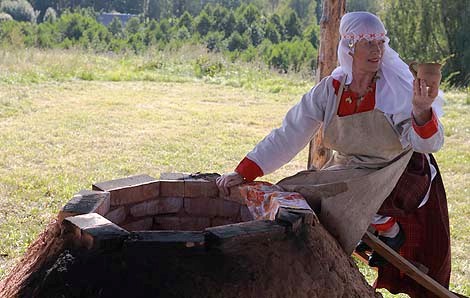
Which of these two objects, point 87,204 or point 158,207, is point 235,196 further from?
point 87,204

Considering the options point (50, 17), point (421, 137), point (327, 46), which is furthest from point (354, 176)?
point (50, 17)

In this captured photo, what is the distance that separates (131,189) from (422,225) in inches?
53.1

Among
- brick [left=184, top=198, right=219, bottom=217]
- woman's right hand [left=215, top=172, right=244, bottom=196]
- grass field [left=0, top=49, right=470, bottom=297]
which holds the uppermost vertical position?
woman's right hand [left=215, top=172, right=244, bottom=196]

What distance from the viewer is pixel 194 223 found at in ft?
9.45

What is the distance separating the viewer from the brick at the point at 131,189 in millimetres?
2635

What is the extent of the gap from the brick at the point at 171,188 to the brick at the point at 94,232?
608 millimetres

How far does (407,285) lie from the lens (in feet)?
10.00

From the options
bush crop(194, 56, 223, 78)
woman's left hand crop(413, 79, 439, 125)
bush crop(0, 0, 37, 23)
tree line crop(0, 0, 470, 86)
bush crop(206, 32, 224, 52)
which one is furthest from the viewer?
bush crop(0, 0, 37, 23)

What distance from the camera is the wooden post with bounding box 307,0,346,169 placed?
15.6ft

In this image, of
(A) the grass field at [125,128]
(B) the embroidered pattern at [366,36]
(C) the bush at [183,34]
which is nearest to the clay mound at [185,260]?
(B) the embroidered pattern at [366,36]

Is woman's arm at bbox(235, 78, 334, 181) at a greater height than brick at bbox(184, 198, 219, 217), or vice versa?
woman's arm at bbox(235, 78, 334, 181)

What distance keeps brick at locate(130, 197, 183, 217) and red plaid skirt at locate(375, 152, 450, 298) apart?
913 millimetres

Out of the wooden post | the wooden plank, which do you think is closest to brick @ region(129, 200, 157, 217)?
the wooden plank

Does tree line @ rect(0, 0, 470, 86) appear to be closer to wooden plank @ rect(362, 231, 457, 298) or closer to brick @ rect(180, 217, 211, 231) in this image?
wooden plank @ rect(362, 231, 457, 298)
